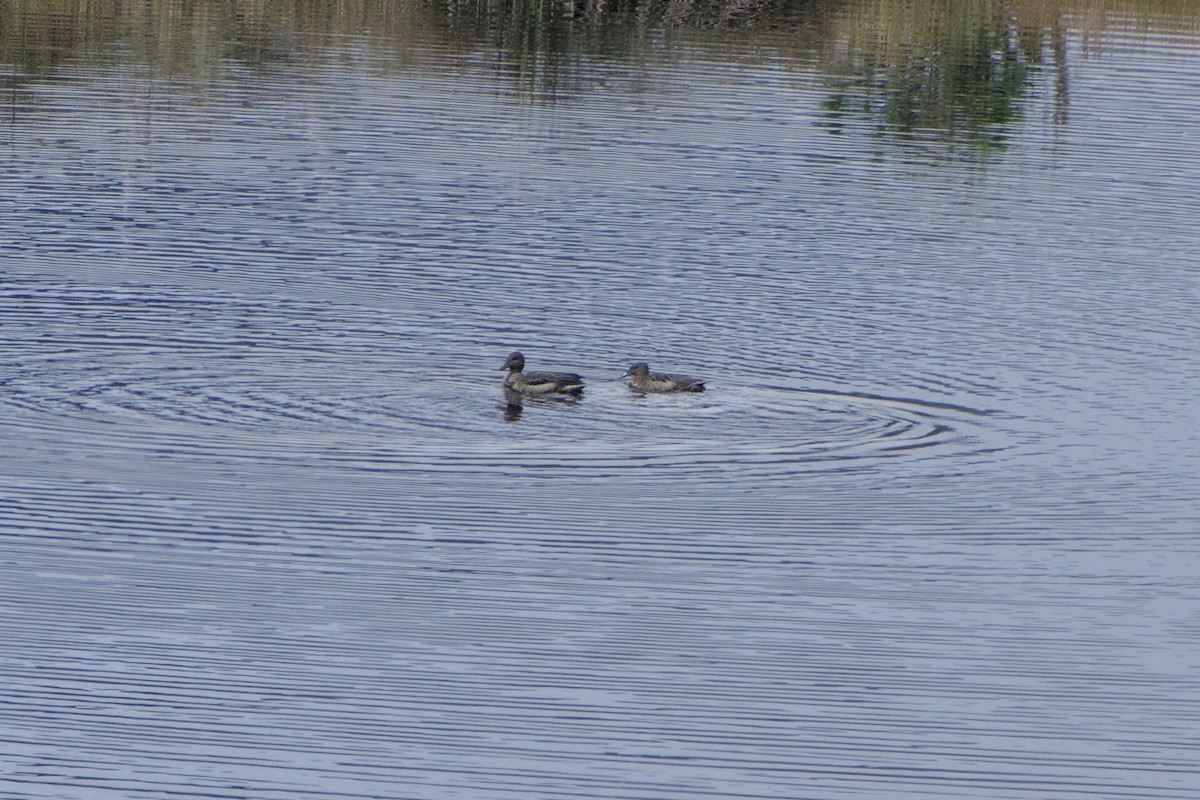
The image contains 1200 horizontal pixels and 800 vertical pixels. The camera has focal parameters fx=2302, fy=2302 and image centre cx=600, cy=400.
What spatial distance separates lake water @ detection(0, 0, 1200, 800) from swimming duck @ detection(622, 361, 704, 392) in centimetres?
13

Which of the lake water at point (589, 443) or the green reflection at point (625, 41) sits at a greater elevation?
the green reflection at point (625, 41)

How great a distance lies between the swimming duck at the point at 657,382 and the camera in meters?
17.2

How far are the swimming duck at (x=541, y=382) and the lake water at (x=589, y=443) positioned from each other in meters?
0.29

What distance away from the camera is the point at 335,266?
70.8 feet

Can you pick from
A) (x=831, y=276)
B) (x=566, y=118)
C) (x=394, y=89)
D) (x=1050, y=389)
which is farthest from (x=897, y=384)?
(x=394, y=89)

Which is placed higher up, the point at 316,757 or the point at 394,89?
the point at 394,89

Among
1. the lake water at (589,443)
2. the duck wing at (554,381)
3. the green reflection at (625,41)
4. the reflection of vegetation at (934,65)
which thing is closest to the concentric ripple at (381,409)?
the lake water at (589,443)

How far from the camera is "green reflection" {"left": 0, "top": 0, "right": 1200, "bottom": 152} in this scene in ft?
106

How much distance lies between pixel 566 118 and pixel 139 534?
57.3 ft

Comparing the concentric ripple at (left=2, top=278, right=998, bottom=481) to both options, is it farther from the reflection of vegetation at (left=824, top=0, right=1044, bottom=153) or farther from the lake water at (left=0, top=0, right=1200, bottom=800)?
the reflection of vegetation at (left=824, top=0, right=1044, bottom=153)

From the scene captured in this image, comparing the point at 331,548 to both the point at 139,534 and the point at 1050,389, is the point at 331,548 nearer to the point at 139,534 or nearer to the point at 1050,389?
the point at 139,534

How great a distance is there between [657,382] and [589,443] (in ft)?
3.94

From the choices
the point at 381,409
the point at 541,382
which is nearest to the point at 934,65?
the point at 541,382

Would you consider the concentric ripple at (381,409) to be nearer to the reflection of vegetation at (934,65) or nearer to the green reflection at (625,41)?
the green reflection at (625,41)
